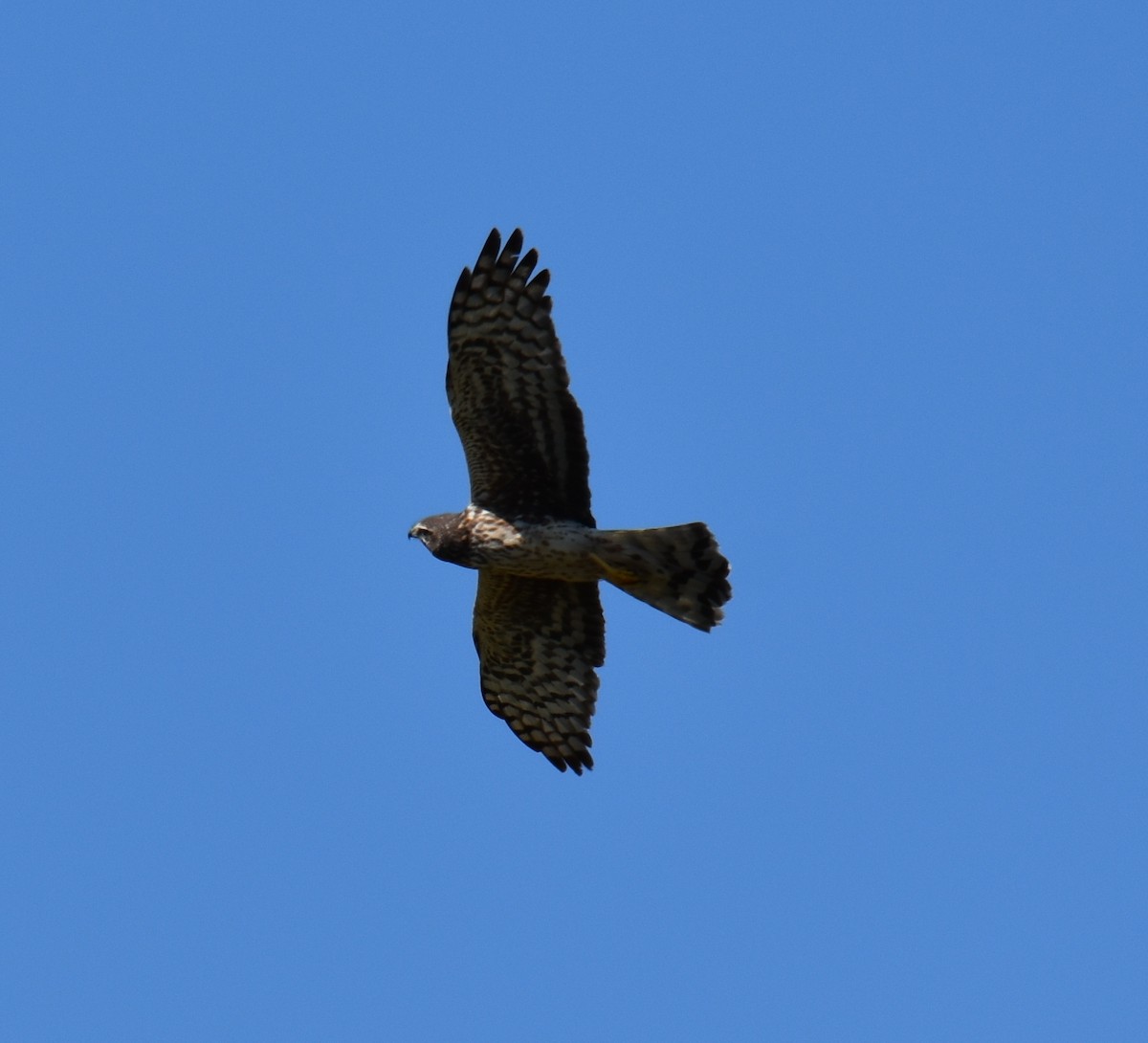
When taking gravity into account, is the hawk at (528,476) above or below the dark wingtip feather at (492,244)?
below

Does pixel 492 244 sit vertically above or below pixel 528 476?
above

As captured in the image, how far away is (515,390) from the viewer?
12.4 m

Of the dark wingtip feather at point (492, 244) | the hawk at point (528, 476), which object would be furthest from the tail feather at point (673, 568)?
the dark wingtip feather at point (492, 244)

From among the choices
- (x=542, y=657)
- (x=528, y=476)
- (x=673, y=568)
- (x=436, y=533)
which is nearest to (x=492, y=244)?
(x=528, y=476)

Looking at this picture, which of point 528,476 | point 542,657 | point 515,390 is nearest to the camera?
point 515,390

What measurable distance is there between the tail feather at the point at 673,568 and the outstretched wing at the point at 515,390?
29cm

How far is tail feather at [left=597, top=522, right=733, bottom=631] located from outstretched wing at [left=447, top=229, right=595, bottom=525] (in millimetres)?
292

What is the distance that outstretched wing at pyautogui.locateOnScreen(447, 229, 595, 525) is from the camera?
1238 cm

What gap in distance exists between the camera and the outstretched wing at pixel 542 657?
13.3 m

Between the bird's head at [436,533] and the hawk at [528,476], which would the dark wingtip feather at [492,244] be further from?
the bird's head at [436,533]

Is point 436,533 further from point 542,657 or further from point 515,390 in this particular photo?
point 542,657

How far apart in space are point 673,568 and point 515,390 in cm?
146

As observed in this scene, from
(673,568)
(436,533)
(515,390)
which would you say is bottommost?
(673,568)

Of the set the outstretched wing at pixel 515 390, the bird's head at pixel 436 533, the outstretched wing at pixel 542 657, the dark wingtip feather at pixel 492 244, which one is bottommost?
the outstretched wing at pixel 542 657
